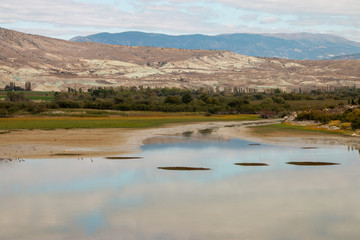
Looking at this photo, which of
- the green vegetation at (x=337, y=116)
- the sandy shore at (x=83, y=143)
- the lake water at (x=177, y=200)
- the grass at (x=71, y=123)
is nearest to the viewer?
the lake water at (x=177, y=200)

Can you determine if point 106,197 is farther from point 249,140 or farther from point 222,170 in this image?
point 249,140

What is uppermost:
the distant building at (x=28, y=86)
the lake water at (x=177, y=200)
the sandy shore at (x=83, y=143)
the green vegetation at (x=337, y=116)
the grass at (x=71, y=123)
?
the distant building at (x=28, y=86)

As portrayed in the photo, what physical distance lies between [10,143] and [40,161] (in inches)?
417

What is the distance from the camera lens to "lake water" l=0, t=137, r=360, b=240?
572 inches

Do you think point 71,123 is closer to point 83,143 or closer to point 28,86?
point 83,143

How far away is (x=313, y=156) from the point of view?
103 ft

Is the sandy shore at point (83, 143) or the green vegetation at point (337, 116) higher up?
the green vegetation at point (337, 116)

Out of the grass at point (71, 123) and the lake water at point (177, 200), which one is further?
the grass at point (71, 123)

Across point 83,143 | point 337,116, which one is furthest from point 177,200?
point 337,116

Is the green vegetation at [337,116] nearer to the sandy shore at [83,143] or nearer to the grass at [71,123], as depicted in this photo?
the sandy shore at [83,143]

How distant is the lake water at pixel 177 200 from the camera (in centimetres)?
1453

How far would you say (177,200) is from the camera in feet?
59.9

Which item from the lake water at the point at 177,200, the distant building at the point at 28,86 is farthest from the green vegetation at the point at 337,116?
the distant building at the point at 28,86

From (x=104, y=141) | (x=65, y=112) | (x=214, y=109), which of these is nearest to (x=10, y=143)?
(x=104, y=141)
